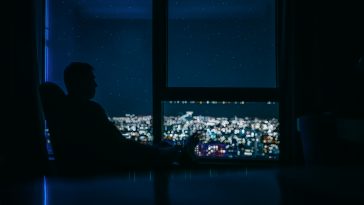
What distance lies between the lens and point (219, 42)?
3953 mm

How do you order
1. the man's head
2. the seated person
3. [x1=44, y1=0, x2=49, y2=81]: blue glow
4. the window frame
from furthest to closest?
[x1=44, y1=0, x2=49, y2=81]: blue glow < the window frame < the man's head < the seated person

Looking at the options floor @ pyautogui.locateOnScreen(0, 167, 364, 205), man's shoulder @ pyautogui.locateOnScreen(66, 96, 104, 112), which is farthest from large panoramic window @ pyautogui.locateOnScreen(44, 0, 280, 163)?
floor @ pyautogui.locateOnScreen(0, 167, 364, 205)

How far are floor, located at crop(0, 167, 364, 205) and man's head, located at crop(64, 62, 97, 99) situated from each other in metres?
1.88

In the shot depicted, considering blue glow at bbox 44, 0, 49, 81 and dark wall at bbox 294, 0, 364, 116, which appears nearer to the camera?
dark wall at bbox 294, 0, 364, 116

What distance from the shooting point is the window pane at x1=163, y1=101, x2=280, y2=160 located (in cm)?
378

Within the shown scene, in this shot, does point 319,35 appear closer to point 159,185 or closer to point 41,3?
point 41,3

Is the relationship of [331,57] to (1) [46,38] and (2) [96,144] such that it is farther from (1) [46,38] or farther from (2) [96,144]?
(1) [46,38]

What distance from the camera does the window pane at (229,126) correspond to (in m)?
3.78

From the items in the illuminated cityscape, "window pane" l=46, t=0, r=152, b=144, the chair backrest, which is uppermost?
"window pane" l=46, t=0, r=152, b=144

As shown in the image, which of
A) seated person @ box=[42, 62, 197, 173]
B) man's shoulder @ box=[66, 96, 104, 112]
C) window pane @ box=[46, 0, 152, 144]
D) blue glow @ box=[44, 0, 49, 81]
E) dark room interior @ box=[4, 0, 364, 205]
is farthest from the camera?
blue glow @ box=[44, 0, 49, 81]

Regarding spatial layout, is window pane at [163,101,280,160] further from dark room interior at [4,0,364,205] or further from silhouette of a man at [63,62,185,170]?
silhouette of a man at [63,62,185,170]

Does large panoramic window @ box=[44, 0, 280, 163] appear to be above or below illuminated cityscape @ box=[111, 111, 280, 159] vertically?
above

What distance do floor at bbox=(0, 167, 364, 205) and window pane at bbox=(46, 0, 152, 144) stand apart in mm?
3237

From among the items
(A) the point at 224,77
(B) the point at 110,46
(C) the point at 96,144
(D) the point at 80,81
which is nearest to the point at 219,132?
(A) the point at 224,77
